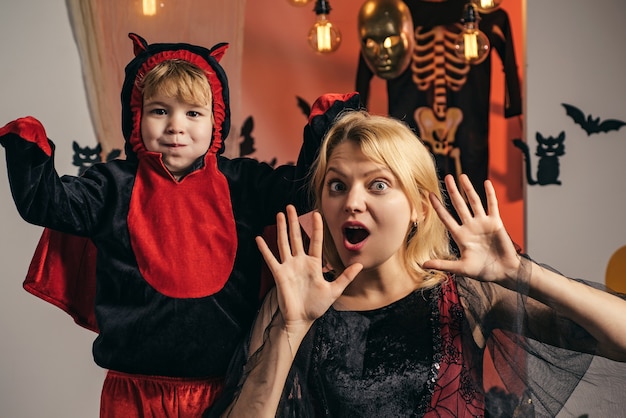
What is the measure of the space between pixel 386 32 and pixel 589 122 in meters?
1.01

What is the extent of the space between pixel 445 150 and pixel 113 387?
2.57 m

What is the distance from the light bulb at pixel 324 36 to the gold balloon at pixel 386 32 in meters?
0.15

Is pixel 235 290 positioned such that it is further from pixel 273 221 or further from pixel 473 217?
pixel 473 217

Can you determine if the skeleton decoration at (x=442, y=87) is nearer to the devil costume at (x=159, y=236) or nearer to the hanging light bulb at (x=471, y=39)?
the hanging light bulb at (x=471, y=39)

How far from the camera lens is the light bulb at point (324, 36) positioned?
310 cm

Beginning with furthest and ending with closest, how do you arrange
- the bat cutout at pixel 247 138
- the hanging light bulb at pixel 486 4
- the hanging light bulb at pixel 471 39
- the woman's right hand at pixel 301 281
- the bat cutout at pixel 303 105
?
the bat cutout at pixel 303 105
the bat cutout at pixel 247 138
the hanging light bulb at pixel 471 39
the hanging light bulb at pixel 486 4
the woman's right hand at pixel 301 281

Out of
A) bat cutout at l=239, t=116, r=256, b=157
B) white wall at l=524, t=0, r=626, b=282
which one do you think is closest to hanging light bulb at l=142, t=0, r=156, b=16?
bat cutout at l=239, t=116, r=256, b=157

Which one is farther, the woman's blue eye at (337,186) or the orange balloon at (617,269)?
the orange balloon at (617,269)

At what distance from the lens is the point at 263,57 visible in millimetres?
4105

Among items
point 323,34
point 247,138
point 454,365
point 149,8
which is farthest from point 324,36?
point 454,365

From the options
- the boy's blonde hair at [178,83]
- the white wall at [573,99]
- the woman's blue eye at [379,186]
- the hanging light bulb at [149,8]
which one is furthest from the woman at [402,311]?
the hanging light bulb at [149,8]

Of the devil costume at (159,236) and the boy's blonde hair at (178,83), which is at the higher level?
the boy's blonde hair at (178,83)

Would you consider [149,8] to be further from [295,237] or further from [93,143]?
[295,237]

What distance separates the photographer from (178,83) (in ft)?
5.85
